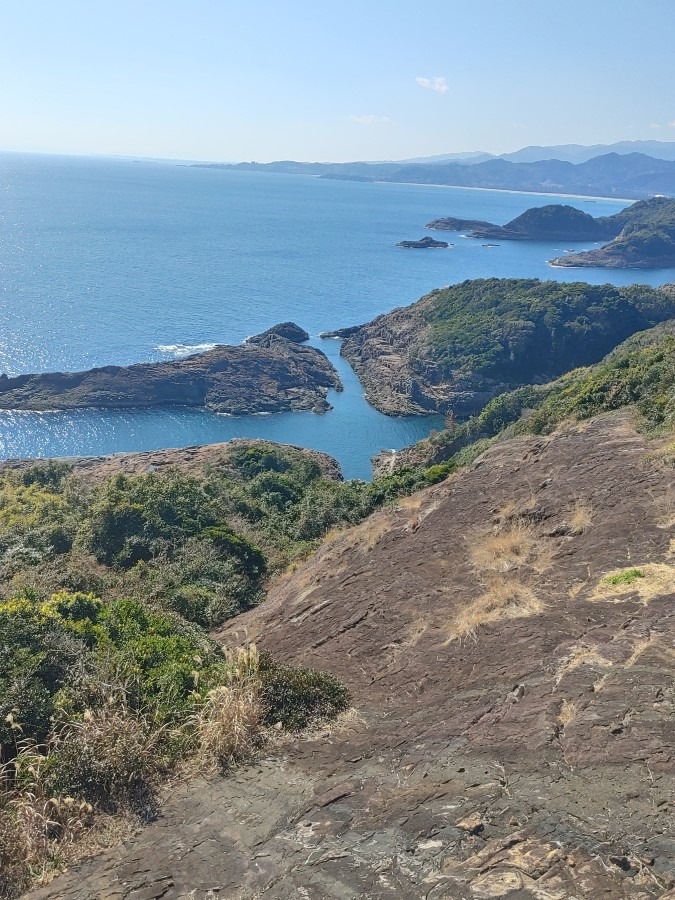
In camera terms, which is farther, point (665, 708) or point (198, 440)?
point (198, 440)

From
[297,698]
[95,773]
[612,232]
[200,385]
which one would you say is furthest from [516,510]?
[612,232]

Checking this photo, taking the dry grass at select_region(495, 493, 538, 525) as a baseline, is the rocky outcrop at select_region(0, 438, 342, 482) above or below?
below

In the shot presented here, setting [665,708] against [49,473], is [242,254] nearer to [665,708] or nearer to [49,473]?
[49,473]

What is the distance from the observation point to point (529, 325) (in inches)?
3095

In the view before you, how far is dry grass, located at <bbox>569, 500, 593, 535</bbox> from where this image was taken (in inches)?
538

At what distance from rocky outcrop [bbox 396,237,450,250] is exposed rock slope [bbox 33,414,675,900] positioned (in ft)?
534

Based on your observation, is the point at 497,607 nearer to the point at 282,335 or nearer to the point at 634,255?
the point at 282,335

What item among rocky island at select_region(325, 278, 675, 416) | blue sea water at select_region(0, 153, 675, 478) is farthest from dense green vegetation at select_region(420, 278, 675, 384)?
blue sea water at select_region(0, 153, 675, 478)

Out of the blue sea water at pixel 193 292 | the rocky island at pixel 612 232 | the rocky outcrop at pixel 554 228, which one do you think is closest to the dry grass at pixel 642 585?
the blue sea water at pixel 193 292

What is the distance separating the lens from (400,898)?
5.80 metres

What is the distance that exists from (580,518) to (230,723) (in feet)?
29.8

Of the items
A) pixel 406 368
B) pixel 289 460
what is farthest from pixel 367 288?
pixel 289 460

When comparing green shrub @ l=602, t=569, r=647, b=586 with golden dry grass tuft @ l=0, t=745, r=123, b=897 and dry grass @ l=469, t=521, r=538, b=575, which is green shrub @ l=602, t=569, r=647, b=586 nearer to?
dry grass @ l=469, t=521, r=538, b=575

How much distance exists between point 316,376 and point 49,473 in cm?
4370
